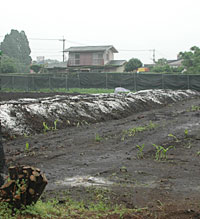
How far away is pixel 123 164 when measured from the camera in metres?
4.88

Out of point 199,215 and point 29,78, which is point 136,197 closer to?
point 199,215

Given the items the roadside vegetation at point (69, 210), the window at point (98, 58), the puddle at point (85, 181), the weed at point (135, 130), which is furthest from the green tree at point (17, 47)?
the roadside vegetation at point (69, 210)

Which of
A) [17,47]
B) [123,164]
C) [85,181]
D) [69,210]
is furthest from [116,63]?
[69,210]

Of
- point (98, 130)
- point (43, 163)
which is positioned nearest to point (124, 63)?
point (98, 130)

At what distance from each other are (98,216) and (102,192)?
80 cm

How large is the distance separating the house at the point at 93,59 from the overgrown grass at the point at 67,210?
39931 millimetres

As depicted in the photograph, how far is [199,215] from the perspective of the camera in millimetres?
2982

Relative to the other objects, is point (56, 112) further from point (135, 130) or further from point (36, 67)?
point (36, 67)

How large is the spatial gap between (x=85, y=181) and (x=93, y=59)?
41470 mm

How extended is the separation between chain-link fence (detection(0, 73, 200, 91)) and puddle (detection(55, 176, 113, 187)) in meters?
20.0

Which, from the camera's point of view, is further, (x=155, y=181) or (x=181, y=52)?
(x=181, y=52)

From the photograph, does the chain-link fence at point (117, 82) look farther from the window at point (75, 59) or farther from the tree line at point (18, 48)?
the tree line at point (18, 48)

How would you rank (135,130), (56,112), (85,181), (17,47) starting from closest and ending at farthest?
(85,181) < (135,130) < (56,112) < (17,47)

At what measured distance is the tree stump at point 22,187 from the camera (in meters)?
2.67
